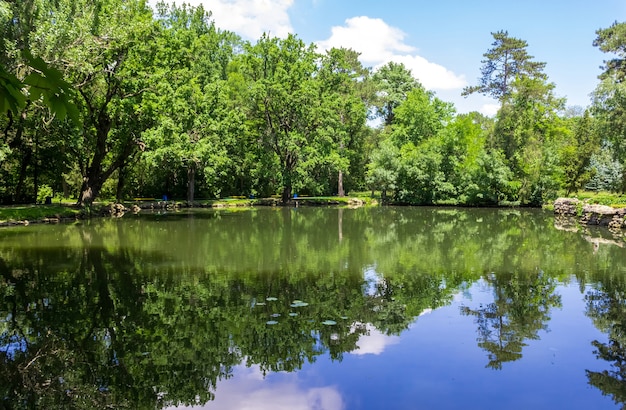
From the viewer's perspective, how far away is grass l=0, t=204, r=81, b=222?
79.4ft

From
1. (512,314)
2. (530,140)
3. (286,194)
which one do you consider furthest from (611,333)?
(286,194)

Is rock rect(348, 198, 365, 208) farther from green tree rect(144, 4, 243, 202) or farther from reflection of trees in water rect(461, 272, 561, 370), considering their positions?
reflection of trees in water rect(461, 272, 561, 370)

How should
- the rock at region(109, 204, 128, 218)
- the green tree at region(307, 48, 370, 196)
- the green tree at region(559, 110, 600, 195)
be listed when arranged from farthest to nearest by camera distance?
the green tree at region(307, 48, 370, 196) → the green tree at region(559, 110, 600, 195) → the rock at region(109, 204, 128, 218)

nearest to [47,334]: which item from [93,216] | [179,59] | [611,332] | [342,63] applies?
[611,332]

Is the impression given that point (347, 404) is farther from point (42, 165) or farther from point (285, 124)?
point (285, 124)

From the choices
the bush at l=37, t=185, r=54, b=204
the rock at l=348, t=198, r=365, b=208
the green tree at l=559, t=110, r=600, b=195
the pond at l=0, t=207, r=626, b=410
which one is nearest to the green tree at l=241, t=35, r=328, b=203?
the rock at l=348, t=198, r=365, b=208

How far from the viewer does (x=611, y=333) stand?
7.55m

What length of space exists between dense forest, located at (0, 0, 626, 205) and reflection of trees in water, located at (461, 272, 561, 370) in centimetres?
2021

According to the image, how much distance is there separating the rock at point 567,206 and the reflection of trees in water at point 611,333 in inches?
856

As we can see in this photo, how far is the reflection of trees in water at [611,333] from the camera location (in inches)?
223

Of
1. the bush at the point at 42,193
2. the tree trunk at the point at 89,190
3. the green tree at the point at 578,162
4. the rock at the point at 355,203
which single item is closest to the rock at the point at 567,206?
the green tree at the point at 578,162

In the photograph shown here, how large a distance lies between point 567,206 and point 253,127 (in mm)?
27356

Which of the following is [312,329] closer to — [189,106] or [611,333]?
[611,333]

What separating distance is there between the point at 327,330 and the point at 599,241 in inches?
592
